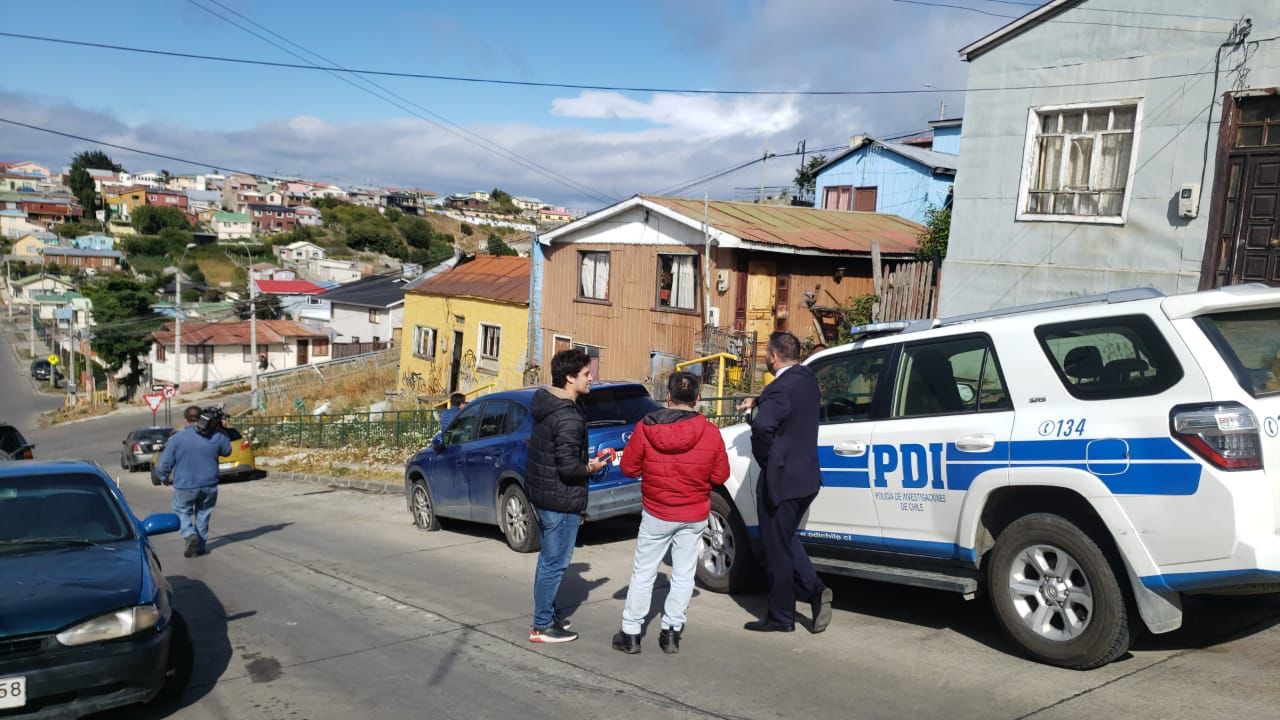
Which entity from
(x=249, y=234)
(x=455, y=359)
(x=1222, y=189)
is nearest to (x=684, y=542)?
(x=1222, y=189)

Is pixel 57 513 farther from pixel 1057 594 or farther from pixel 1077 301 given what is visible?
pixel 1077 301

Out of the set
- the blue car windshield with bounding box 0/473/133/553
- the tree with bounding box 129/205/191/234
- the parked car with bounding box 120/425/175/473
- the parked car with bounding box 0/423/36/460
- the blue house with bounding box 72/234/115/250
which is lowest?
the parked car with bounding box 120/425/175/473

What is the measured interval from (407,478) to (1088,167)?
10.7m

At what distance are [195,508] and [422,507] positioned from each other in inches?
105

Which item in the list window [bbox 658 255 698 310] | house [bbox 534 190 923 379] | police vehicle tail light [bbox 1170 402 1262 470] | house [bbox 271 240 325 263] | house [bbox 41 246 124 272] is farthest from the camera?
house [bbox 271 240 325 263]

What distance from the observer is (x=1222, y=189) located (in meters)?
12.5

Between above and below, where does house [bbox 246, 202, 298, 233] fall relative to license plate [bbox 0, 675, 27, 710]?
above

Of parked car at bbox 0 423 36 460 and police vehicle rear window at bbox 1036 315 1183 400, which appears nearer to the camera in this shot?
police vehicle rear window at bbox 1036 315 1183 400

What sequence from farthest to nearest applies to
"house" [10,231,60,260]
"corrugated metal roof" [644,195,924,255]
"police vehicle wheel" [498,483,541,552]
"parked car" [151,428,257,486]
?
"house" [10,231,60,260] → "parked car" [151,428,257,486] → "corrugated metal roof" [644,195,924,255] → "police vehicle wheel" [498,483,541,552]

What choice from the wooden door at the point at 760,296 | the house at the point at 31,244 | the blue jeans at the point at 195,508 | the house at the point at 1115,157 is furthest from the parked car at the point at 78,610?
the house at the point at 31,244

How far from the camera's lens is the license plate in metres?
4.68

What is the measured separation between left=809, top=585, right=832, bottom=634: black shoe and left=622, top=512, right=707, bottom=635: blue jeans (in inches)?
35.2

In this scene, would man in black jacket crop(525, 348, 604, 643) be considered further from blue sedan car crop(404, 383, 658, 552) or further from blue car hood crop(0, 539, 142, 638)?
blue sedan car crop(404, 383, 658, 552)

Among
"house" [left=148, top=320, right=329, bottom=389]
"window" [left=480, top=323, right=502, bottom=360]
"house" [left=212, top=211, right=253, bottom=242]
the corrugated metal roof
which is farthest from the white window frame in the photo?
"house" [left=212, top=211, right=253, bottom=242]
